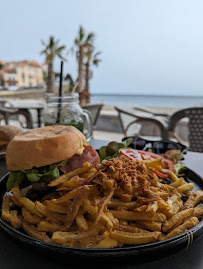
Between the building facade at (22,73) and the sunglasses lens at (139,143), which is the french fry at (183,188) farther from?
the building facade at (22,73)

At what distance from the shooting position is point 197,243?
891mm

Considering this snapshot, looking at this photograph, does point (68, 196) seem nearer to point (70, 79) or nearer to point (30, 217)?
point (30, 217)

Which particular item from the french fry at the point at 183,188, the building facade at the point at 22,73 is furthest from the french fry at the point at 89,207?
the building facade at the point at 22,73

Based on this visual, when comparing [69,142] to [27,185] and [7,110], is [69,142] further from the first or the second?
[7,110]

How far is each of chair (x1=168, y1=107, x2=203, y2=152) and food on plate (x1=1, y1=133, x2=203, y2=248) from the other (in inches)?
108

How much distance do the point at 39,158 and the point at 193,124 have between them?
11.1 feet

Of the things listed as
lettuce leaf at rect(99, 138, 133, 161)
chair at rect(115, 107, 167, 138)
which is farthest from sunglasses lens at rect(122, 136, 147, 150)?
chair at rect(115, 107, 167, 138)

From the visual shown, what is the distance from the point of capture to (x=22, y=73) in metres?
23.0

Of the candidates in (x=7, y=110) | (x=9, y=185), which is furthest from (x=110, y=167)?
(x=7, y=110)

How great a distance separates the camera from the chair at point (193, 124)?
3.84 metres

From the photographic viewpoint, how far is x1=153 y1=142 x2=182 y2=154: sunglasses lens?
73.3 inches

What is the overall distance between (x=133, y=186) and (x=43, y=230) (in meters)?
0.41

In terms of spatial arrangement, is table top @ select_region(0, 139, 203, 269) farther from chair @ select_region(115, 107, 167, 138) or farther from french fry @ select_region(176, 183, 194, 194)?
chair @ select_region(115, 107, 167, 138)

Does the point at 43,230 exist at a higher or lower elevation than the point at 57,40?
lower
